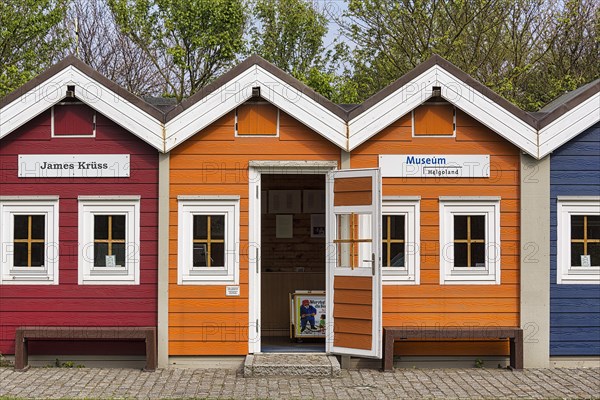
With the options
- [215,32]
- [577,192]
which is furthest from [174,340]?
[215,32]

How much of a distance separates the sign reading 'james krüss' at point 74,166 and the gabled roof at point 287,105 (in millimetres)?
471

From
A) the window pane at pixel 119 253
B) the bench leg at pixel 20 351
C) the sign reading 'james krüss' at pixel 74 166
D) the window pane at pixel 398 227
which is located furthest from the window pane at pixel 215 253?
the bench leg at pixel 20 351

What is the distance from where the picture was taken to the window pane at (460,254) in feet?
41.2

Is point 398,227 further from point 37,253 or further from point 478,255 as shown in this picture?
point 37,253

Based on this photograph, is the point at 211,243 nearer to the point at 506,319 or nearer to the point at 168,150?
the point at 168,150

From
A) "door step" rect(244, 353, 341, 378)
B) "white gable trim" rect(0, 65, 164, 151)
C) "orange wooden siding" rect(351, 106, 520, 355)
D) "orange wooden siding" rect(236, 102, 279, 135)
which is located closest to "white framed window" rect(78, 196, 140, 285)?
"white gable trim" rect(0, 65, 164, 151)

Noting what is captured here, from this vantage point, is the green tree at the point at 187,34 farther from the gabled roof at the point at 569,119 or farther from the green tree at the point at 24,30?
the gabled roof at the point at 569,119

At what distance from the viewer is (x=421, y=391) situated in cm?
1093

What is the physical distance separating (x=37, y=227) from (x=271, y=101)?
3.46m

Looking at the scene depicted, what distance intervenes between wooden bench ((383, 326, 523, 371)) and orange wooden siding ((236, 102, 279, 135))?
3.01 meters

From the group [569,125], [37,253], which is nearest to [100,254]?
[37,253]

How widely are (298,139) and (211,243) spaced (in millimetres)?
1768

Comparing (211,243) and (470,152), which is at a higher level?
(470,152)

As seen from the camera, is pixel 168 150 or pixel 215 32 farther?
pixel 215 32
